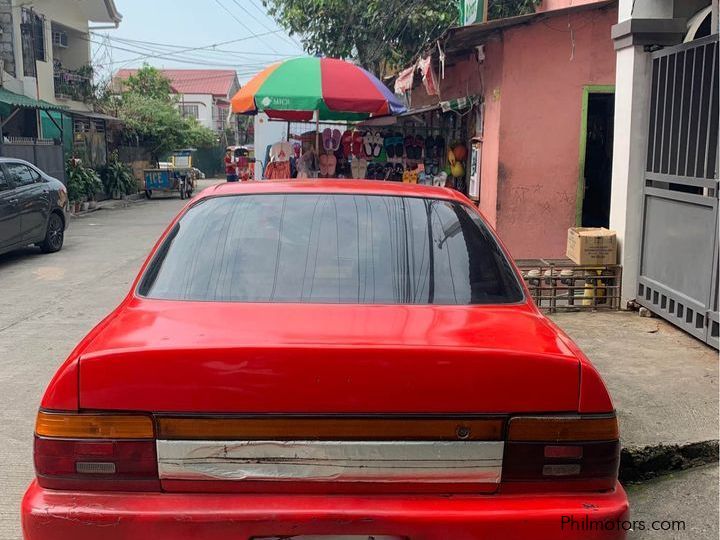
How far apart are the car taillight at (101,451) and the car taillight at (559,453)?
3.45 ft

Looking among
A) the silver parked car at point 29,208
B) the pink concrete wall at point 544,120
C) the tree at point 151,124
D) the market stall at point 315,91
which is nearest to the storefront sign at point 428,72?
the market stall at point 315,91

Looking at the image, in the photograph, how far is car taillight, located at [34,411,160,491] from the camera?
6.66ft

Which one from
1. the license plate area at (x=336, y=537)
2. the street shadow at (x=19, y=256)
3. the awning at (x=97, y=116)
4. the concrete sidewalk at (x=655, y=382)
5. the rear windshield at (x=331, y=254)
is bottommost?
the street shadow at (x=19, y=256)

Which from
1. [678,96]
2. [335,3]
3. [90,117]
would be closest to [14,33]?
[90,117]

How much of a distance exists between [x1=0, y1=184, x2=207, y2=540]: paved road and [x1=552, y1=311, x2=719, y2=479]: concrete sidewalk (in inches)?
130

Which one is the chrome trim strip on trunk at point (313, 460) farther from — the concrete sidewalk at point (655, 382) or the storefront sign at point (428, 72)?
the storefront sign at point (428, 72)

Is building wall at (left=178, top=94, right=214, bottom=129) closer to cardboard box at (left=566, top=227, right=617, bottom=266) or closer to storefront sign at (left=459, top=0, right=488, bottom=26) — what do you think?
storefront sign at (left=459, top=0, right=488, bottom=26)

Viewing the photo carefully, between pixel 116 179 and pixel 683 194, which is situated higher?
pixel 683 194

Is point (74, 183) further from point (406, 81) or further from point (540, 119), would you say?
point (540, 119)

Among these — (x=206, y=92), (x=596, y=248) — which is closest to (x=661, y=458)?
(x=596, y=248)

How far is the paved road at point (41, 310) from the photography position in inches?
163

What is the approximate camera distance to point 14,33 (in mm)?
19688

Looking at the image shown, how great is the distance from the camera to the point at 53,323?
717cm

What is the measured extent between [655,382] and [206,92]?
59.6 meters
